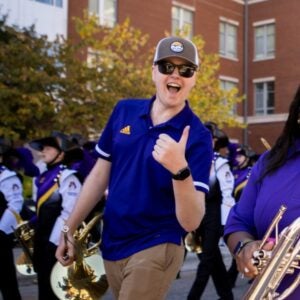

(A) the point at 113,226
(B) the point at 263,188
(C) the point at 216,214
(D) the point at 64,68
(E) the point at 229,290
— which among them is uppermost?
(D) the point at 64,68

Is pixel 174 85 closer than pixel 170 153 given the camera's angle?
No

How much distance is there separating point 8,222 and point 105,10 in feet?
69.7

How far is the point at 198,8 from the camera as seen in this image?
32.1m

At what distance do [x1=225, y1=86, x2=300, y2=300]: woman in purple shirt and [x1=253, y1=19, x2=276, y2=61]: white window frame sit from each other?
107ft

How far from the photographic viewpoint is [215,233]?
731 cm

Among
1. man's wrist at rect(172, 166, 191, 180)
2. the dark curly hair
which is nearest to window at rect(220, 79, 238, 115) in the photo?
man's wrist at rect(172, 166, 191, 180)

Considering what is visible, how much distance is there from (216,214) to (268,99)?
92.1ft

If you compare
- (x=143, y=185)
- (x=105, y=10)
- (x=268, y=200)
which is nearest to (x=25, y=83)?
(x=105, y=10)

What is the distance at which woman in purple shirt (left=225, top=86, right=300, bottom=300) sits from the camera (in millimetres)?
2400

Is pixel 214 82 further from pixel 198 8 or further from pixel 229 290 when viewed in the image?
pixel 229 290

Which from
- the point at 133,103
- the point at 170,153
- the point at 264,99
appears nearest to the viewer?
the point at 170,153

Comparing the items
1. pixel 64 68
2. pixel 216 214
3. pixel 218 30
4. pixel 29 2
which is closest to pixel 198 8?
pixel 218 30

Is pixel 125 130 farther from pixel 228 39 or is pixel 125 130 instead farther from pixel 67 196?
pixel 228 39

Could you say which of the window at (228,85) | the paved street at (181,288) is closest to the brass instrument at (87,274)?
the paved street at (181,288)
